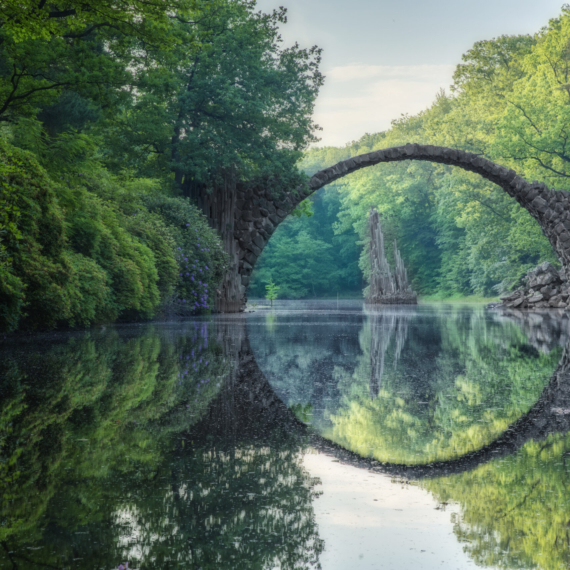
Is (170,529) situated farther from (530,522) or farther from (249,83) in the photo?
(249,83)

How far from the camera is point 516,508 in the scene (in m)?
2.27

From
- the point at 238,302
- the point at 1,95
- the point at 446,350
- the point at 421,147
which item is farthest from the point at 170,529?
the point at 421,147

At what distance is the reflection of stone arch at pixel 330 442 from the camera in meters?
2.87

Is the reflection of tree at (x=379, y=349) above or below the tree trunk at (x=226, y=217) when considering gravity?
below

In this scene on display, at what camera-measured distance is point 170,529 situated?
2.07 m

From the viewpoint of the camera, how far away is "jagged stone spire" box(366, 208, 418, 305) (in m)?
35.5

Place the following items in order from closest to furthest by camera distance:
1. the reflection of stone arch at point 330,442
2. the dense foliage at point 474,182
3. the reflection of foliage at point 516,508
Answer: the reflection of foliage at point 516,508 → the reflection of stone arch at point 330,442 → the dense foliage at point 474,182

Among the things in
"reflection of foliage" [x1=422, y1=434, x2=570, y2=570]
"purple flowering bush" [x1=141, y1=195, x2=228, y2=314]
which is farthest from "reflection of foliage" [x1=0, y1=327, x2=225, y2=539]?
"purple flowering bush" [x1=141, y1=195, x2=228, y2=314]

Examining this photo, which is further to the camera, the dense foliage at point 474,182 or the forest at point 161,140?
the dense foliage at point 474,182

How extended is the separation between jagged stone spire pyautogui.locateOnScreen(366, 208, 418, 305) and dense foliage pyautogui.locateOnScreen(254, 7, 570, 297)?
5.96m

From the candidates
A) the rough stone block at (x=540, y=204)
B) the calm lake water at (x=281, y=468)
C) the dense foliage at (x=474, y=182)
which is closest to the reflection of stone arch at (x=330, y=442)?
the calm lake water at (x=281, y=468)

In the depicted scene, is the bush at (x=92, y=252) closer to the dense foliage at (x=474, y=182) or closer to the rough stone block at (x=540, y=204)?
the rough stone block at (x=540, y=204)

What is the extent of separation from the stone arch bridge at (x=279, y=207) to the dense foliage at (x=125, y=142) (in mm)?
829

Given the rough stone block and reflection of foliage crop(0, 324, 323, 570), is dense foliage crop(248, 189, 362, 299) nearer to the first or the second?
the rough stone block
